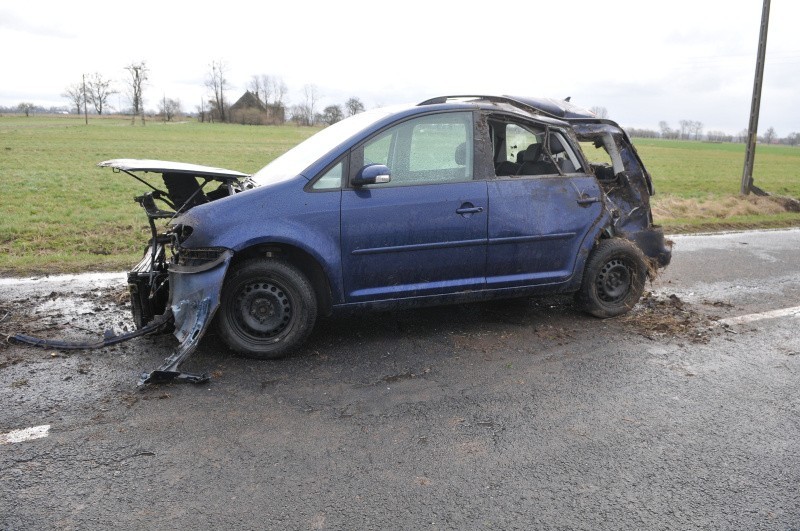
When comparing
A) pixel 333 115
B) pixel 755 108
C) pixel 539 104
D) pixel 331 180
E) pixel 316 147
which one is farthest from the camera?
pixel 333 115

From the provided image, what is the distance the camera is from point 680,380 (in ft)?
15.1

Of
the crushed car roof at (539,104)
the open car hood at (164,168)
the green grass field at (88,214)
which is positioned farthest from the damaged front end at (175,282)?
the green grass field at (88,214)

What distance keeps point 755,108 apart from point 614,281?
46.2ft

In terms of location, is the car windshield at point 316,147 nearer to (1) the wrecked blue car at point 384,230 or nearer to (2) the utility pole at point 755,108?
(1) the wrecked blue car at point 384,230

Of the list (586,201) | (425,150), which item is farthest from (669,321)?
(425,150)

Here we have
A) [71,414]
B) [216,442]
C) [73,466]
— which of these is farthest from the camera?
[71,414]

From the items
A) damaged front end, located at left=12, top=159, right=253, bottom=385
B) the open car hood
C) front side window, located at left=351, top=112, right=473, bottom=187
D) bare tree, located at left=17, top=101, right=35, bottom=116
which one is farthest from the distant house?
front side window, located at left=351, top=112, right=473, bottom=187

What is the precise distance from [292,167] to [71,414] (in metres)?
2.40

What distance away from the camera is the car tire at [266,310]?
15.4 feet

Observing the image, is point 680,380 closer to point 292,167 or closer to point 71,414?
point 292,167

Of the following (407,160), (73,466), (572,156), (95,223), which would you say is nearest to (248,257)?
(407,160)

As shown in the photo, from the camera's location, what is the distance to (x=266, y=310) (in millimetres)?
4766


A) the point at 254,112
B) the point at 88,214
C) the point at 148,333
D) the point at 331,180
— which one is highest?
the point at 254,112

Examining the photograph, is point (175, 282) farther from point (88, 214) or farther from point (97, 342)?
point (88, 214)
